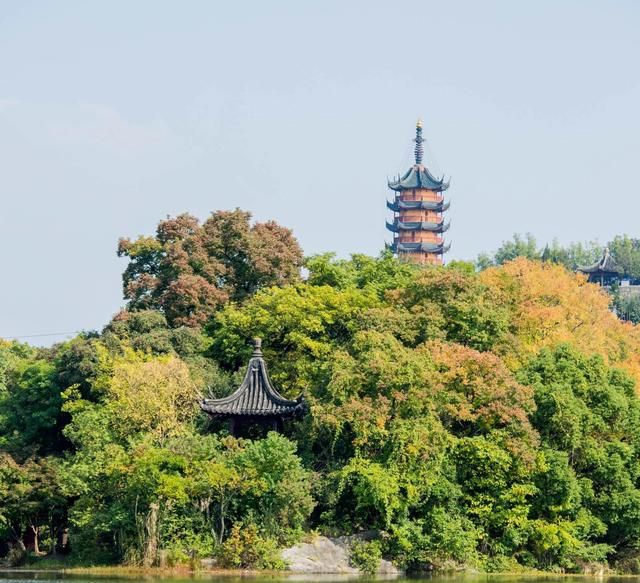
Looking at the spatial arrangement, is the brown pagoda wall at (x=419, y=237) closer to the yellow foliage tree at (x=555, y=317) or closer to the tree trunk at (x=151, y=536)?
the yellow foliage tree at (x=555, y=317)

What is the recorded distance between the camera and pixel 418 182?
78.1 metres

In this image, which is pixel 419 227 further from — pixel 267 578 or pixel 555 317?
pixel 267 578

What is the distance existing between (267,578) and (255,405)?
5004mm

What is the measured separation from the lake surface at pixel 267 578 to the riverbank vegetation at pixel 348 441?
821 mm

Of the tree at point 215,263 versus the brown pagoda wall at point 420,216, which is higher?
the brown pagoda wall at point 420,216

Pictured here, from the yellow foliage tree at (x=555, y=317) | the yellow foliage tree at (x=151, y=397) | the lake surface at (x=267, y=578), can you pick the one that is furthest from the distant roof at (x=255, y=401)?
the yellow foliage tree at (x=555, y=317)

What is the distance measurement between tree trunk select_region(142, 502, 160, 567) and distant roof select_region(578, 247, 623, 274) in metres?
54.8

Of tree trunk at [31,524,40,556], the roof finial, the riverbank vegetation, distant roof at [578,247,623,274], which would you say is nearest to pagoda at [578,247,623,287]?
distant roof at [578,247,623,274]

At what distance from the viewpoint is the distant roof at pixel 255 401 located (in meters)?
30.1

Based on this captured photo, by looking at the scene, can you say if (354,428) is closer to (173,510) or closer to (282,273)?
(173,510)

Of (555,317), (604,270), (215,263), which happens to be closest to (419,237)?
(604,270)

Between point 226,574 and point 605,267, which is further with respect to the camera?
point 605,267

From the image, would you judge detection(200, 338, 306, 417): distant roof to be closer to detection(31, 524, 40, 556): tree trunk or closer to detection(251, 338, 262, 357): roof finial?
detection(251, 338, 262, 357): roof finial

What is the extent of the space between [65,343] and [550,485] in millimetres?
13106
